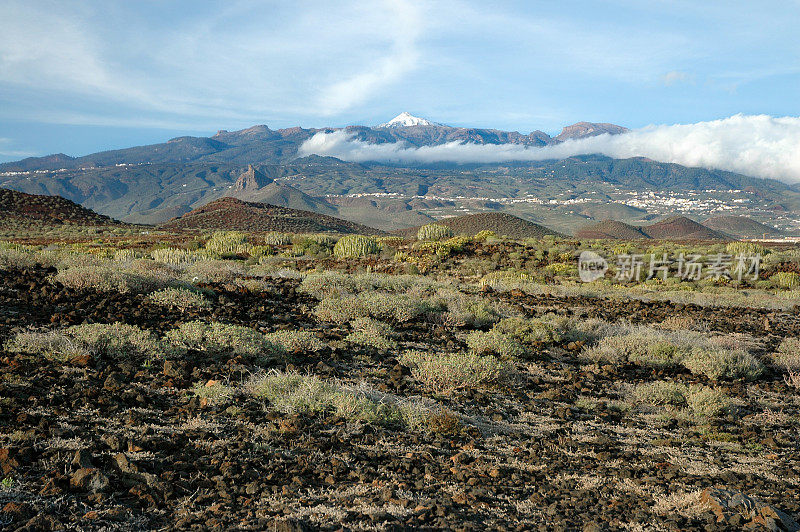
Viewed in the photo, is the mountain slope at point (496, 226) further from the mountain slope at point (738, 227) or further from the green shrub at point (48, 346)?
the mountain slope at point (738, 227)

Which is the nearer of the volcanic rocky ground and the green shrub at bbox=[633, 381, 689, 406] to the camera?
the volcanic rocky ground

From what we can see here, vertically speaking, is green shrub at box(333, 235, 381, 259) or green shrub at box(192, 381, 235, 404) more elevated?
green shrub at box(192, 381, 235, 404)

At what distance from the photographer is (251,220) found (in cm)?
7619

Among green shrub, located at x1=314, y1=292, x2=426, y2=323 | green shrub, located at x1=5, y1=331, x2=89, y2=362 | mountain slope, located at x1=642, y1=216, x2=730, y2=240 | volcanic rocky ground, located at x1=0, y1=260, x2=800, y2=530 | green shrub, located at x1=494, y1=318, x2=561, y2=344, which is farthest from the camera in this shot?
mountain slope, located at x1=642, y1=216, x2=730, y2=240

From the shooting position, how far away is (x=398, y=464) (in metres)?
4.61

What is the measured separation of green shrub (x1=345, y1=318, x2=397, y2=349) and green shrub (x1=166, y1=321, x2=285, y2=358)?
1.51 meters

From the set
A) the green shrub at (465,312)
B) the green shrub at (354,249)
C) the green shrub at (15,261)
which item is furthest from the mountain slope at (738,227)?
the green shrub at (15,261)

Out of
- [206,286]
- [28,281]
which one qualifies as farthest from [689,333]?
[28,281]

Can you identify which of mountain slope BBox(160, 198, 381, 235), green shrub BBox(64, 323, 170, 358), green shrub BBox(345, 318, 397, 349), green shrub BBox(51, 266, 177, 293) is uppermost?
green shrub BBox(51, 266, 177, 293)

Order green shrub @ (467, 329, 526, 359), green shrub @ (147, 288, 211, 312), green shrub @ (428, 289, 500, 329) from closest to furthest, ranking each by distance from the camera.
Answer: green shrub @ (467, 329, 526, 359), green shrub @ (147, 288, 211, 312), green shrub @ (428, 289, 500, 329)

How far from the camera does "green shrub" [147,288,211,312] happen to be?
30.9 ft

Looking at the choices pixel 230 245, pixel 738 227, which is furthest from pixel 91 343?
pixel 738 227

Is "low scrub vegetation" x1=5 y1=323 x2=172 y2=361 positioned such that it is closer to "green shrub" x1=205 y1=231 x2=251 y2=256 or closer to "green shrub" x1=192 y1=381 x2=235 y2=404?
"green shrub" x1=192 y1=381 x2=235 y2=404

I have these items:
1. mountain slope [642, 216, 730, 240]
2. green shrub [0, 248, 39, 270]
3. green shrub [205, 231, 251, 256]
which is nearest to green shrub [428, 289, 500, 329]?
green shrub [0, 248, 39, 270]
